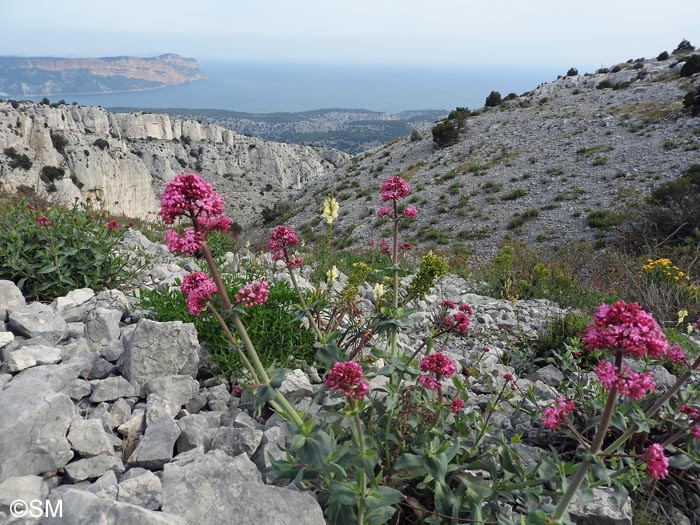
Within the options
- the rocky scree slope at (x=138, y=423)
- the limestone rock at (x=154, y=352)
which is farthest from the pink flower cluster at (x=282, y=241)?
the limestone rock at (x=154, y=352)

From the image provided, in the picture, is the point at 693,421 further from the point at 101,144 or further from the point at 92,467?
the point at 101,144

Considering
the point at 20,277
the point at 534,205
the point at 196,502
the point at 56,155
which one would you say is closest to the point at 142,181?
the point at 56,155

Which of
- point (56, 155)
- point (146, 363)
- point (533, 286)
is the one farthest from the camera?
point (56, 155)

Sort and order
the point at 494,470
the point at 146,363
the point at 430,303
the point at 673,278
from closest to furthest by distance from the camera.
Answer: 1. the point at 494,470
2. the point at 146,363
3. the point at 430,303
4. the point at 673,278

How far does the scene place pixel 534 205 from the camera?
2447 cm

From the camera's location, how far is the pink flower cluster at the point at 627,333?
1.88m

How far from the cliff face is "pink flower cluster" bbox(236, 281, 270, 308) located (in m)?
35.8

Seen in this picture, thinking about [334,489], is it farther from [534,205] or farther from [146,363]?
[534,205]

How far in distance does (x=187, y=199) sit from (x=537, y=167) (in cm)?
3129

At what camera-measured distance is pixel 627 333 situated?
1882 millimetres

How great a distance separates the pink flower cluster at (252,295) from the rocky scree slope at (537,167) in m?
16.5

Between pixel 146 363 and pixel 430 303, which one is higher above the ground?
pixel 146 363

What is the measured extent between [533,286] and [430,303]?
3.00 m

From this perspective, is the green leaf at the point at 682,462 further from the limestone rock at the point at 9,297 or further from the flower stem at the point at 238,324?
the limestone rock at the point at 9,297
